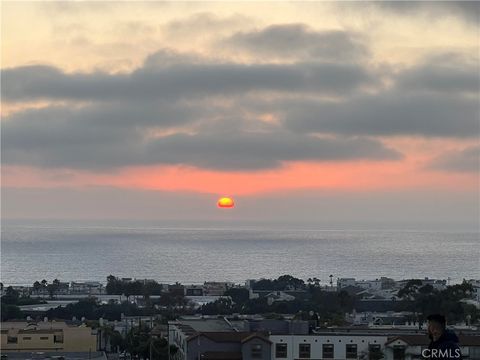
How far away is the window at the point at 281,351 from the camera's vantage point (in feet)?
95.9

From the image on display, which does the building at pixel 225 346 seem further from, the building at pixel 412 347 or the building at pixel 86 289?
the building at pixel 86 289

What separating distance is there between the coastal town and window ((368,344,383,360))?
18mm

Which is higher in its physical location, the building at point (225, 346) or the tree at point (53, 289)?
the tree at point (53, 289)

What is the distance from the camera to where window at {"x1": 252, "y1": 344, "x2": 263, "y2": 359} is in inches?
1136

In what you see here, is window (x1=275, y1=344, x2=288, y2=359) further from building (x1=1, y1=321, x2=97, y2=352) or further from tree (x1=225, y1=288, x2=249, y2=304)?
tree (x1=225, y1=288, x2=249, y2=304)

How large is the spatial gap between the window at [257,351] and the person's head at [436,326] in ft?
71.5

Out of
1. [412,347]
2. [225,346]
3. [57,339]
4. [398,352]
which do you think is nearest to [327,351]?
[398,352]

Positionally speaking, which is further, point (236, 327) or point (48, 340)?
point (48, 340)

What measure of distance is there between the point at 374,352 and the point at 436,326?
22.3 meters

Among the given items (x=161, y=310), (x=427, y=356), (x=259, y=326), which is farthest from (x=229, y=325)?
(x=427, y=356)

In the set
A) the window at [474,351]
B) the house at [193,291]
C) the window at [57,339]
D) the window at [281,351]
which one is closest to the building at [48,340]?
the window at [57,339]

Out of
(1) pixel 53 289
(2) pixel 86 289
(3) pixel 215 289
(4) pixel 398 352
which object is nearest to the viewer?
(4) pixel 398 352

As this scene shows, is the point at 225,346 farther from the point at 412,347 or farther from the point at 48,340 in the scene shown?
the point at 48,340

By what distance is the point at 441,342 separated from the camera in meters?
7.34
